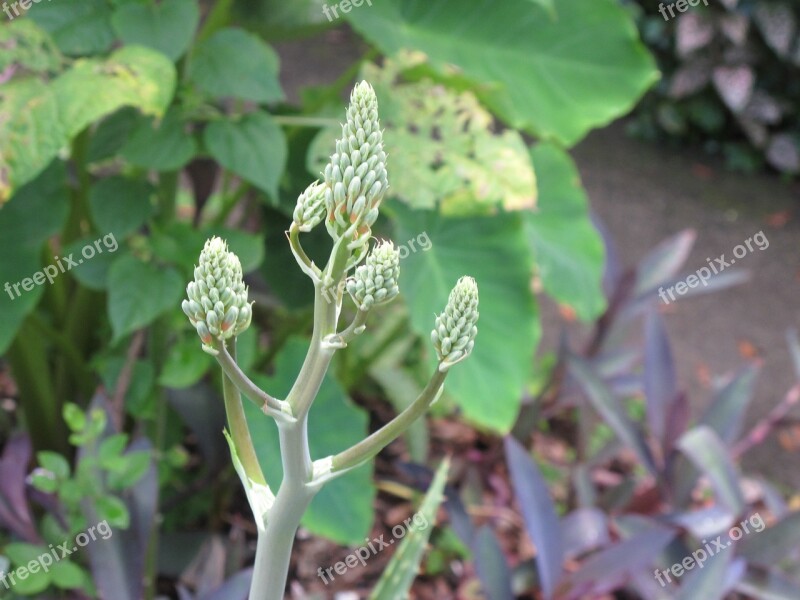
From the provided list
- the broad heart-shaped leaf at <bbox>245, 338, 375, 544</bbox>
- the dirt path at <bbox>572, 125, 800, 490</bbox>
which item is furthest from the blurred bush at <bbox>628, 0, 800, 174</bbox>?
the broad heart-shaped leaf at <bbox>245, 338, 375, 544</bbox>

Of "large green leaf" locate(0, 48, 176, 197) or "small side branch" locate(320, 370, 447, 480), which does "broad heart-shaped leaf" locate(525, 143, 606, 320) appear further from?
"small side branch" locate(320, 370, 447, 480)

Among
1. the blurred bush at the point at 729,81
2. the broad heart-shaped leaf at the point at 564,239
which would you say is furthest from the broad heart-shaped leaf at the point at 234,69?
the blurred bush at the point at 729,81

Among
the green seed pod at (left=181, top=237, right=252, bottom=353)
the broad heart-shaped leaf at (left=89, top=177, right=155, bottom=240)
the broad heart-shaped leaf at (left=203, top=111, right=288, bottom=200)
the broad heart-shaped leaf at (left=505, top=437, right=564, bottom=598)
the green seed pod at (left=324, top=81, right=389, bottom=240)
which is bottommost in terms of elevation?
the broad heart-shaped leaf at (left=505, top=437, right=564, bottom=598)

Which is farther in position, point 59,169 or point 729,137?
point 729,137

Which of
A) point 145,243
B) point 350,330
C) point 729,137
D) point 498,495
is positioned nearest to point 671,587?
point 498,495

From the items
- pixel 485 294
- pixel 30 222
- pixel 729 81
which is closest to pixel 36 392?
pixel 30 222

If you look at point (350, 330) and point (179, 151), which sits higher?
point (350, 330)

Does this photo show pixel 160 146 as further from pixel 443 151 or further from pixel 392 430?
pixel 392 430

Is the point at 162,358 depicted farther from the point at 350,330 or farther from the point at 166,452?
the point at 350,330
